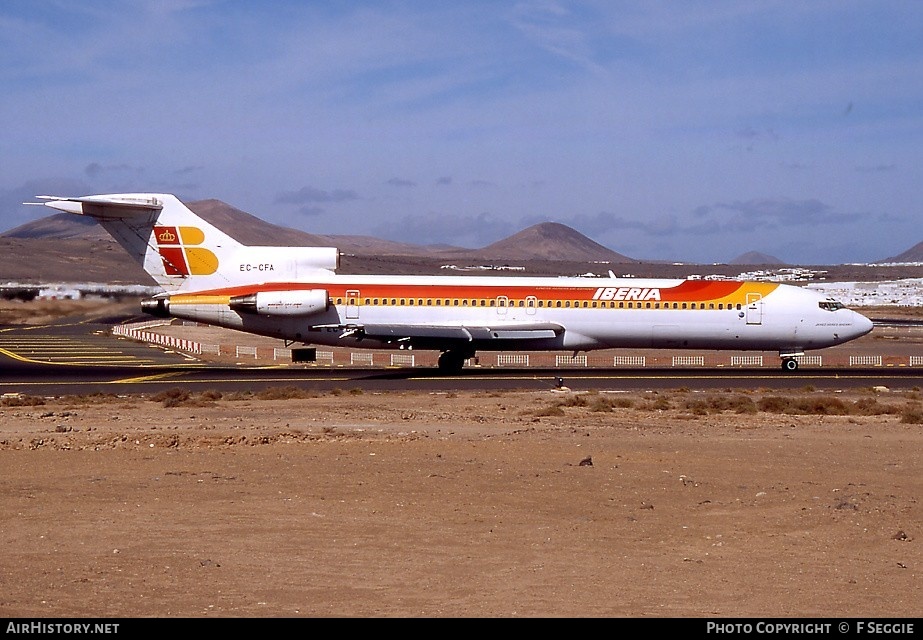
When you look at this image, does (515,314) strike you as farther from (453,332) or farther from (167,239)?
(167,239)

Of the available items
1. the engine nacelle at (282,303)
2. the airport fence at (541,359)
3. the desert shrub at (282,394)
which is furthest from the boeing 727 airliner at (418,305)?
the desert shrub at (282,394)

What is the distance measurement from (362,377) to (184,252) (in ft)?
25.5

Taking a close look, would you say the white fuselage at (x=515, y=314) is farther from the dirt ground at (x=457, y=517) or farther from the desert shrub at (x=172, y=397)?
the dirt ground at (x=457, y=517)

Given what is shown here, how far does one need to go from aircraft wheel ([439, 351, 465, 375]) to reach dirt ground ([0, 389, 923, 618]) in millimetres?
14263

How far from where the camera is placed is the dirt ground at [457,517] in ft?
30.7

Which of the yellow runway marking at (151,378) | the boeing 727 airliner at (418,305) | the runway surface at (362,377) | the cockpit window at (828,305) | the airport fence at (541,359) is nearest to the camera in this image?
the runway surface at (362,377)

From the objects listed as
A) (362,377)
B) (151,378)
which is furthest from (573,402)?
(151,378)

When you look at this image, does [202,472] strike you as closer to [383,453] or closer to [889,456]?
[383,453]

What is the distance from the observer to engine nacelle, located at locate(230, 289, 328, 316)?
36.2m

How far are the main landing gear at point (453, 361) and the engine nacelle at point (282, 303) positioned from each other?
4961 millimetres

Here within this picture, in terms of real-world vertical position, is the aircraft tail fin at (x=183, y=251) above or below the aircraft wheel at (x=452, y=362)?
above

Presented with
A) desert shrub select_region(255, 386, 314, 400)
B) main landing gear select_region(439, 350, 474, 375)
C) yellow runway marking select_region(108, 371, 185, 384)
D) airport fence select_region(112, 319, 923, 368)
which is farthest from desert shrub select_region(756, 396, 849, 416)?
yellow runway marking select_region(108, 371, 185, 384)

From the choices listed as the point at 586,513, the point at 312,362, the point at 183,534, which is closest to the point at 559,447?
the point at 586,513

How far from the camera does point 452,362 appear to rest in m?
38.2
